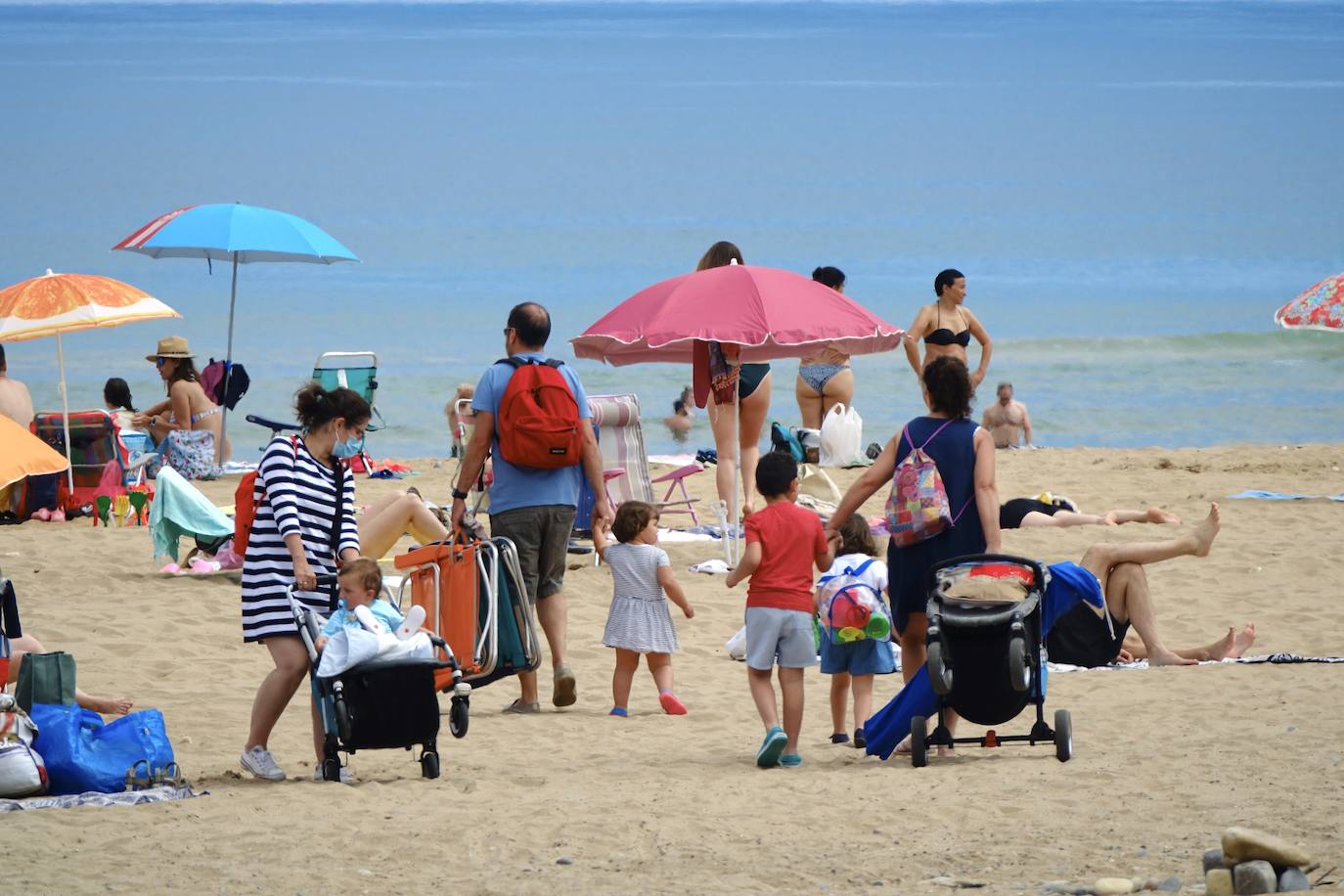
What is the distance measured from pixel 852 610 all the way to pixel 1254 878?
85.4 inches

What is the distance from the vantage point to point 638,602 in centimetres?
626

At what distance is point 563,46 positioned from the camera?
8469 cm

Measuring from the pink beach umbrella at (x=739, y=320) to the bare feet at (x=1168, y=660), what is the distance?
2086 mm

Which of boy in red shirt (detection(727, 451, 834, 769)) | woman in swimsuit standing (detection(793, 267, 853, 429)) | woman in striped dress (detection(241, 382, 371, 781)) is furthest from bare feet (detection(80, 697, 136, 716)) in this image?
woman in swimsuit standing (detection(793, 267, 853, 429))

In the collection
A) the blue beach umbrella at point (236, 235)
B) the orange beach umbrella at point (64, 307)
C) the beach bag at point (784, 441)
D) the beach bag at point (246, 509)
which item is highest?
the blue beach umbrella at point (236, 235)

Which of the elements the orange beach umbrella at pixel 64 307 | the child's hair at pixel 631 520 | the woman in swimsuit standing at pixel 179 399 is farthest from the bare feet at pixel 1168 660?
the woman in swimsuit standing at pixel 179 399

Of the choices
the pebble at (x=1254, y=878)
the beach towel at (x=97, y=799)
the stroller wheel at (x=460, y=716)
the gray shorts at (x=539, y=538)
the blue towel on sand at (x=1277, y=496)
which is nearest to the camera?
the pebble at (x=1254, y=878)

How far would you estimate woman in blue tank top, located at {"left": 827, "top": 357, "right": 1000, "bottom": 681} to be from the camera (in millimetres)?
5250

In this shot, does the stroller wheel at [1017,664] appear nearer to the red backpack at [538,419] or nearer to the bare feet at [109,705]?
the red backpack at [538,419]

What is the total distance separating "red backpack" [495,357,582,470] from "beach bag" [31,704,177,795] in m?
1.68

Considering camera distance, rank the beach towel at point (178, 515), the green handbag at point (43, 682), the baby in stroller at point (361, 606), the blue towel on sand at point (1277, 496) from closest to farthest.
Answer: the baby in stroller at point (361, 606) → the green handbag at point (43, 682) → the beach towel at point (178, 515) → the blue towel on sand at point (1277, 496)

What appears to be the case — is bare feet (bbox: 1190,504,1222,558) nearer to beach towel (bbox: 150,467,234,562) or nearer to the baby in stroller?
the baby in stroller

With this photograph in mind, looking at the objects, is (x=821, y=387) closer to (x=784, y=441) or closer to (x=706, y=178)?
(x=784, y=441)

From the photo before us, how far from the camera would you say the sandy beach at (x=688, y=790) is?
404 cm
